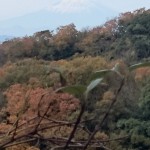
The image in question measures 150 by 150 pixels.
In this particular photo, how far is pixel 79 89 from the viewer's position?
48cm

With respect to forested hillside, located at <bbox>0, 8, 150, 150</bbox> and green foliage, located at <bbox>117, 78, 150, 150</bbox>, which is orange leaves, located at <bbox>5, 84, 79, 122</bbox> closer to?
forested hillside, located at <bbox>0, 8, 150, 150</bbox>

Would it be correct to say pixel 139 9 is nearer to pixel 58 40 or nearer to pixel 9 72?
pixel 58 40

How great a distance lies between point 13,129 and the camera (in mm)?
604

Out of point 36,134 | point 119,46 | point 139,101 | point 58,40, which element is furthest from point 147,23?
point 36,134

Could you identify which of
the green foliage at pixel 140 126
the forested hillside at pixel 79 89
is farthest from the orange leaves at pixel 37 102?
the green foliage at pixel 140 126

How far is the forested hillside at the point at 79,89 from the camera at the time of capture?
A: 20.0 inches

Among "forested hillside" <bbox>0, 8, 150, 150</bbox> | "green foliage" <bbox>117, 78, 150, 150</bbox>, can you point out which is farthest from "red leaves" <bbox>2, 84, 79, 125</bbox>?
"green foliage" <bbox>117, 78, 150, 150</bbox>

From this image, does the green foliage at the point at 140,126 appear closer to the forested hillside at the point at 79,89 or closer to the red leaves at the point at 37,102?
the forested hillside at the point at 79,89

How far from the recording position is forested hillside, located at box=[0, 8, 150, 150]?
0.51 meters

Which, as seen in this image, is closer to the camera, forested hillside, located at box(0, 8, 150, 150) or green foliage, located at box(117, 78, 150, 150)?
forested hillside, located at box(0, 8, 150, 150)

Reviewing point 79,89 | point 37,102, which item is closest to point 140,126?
point 37,102

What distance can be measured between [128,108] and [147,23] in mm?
8312

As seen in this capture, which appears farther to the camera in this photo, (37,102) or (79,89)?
(37,102)

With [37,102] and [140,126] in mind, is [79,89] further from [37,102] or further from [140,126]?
[140,126]
